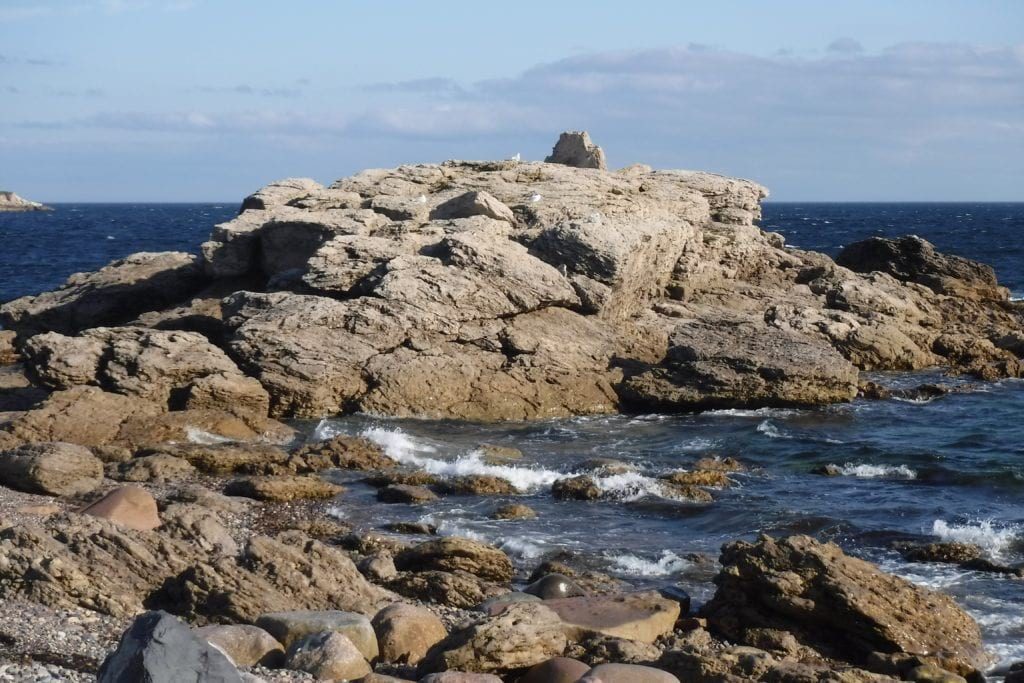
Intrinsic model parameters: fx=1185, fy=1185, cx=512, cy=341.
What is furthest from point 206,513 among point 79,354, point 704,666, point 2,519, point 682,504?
point 79,354

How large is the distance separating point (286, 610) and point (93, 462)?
7.72m

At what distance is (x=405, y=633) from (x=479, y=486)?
26.4 feet

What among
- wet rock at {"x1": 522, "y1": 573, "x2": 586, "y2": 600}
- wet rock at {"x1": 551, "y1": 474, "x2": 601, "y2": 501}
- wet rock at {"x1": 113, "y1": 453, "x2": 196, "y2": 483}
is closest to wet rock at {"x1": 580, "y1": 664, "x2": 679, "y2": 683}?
wet rock at {"x1": 522, "y1": 573, "x2": 586, "y2": 600}

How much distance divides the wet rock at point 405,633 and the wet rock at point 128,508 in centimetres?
388

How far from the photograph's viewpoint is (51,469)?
17.6 metres

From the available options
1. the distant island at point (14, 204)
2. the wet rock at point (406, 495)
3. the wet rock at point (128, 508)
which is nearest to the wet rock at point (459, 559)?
the wet rock at point (128, 508)

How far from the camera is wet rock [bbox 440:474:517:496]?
19.4m

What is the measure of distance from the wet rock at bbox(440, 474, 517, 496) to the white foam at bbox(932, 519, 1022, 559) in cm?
667

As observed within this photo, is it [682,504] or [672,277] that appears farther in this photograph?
[672,277]

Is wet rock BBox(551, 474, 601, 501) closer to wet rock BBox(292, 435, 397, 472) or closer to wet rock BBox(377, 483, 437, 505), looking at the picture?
wet rock BBox(377, 483, 437, 505)

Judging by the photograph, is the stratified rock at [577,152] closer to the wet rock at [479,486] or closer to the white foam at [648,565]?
the wet rock at [479,486]

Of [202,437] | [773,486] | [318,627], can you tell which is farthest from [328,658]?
[202,437]

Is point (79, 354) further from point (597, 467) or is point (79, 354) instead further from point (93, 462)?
point (597, 467)

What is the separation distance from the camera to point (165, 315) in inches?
1121
